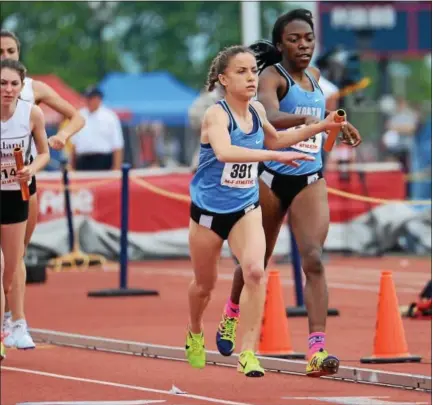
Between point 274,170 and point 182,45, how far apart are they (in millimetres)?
72374

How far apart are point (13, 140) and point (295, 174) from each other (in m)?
1.94

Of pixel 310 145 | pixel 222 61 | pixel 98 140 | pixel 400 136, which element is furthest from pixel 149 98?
pixel 222 61

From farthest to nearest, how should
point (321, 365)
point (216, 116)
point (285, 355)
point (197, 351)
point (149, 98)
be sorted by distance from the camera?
point (149, 98)
point (285, 355)
point (197, 351)
point (321, 365)
point (216, 116)

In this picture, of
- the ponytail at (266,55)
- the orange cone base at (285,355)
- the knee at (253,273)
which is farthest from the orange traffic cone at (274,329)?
the knee at (253,273)

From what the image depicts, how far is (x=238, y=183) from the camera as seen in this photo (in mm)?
10273

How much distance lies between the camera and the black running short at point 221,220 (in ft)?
33.8

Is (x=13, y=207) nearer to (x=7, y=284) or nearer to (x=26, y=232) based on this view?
(x=7, y=284)

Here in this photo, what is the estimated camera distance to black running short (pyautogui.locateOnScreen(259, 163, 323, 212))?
1120 centimetres

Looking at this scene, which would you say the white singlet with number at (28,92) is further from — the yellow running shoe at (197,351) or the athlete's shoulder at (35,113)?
the yellow running shoe at (197,351)

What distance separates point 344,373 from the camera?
11.4 metres

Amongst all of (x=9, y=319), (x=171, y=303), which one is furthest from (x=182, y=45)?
(x=9, y=319)

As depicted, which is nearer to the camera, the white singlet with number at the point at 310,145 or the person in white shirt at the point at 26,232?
the white singlet with number at the point at 310,145

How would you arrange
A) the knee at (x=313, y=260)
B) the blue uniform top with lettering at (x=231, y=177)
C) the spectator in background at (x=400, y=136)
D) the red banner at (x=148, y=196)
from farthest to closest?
the spectator in background at (x=400, y=136) < the red banner at (x=148, y=196) < the knee at (x=313, y=260) < the blue uniform top with lettering at (x=231, y=177)

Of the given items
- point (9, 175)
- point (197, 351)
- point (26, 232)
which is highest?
point (9, 175)
